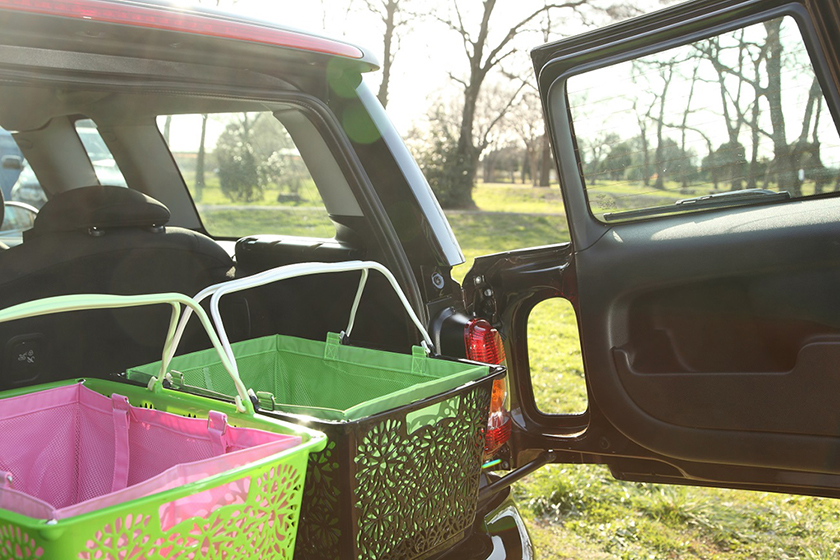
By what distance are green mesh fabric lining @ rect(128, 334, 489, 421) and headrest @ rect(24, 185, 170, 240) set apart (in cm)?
67

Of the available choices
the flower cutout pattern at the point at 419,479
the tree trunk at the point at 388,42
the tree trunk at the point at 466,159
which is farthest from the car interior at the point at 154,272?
the tree trunk at the point at 466,159

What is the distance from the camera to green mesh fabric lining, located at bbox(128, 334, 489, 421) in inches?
64.1

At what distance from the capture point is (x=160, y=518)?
0.96m

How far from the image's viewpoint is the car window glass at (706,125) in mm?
1896

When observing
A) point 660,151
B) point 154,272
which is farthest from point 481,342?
point 154,272

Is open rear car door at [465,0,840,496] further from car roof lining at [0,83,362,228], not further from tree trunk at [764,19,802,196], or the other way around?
car roof lining at [0,83,362,228]

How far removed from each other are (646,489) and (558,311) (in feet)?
14.6

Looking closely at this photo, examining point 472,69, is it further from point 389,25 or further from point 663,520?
point 663,520

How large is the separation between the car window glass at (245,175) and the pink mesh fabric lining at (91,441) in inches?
41.0

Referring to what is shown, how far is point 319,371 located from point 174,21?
0.91m

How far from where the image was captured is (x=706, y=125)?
6.68 feet

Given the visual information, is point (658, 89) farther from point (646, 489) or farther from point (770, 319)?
point (646, 489)

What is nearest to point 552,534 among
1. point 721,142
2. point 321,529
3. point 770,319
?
point 770,319

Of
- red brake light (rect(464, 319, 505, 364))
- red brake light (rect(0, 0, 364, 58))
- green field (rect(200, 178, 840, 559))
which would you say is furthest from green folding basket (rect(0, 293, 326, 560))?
green field (rect(200, 178, 840, 559))
